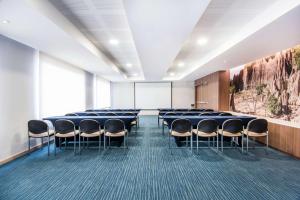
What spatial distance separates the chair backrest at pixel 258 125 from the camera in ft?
14.4

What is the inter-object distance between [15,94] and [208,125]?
15.9 feet

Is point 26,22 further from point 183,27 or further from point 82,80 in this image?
point 82,80

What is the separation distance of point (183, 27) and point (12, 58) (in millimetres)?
4034

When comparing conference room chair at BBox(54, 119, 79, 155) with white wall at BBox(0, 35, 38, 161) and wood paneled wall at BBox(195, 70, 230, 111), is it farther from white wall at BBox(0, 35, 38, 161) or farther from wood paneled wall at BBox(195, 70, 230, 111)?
wood paneled wall at BBox(195, 70, 230, 111)

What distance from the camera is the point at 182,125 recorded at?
448 cm

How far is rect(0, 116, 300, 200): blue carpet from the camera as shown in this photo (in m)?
2.57

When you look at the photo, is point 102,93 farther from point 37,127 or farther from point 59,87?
point 37,127

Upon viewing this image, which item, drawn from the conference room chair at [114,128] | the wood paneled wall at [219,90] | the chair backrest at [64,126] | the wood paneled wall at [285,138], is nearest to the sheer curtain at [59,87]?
the chair backrest at [64,126]

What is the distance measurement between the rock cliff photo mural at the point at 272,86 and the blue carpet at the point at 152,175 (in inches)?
50.1

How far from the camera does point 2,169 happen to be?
345cm

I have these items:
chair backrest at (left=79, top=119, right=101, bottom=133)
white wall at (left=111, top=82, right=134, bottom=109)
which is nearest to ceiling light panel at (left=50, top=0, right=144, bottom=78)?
chair backrest at (left=79, top=119, right=101, bottom=133)

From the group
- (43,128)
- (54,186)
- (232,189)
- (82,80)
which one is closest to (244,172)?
(232,189)

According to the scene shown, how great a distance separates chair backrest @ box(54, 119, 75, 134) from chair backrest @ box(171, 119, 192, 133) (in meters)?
2.60

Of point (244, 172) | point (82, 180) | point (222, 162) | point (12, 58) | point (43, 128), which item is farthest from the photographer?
point (43, 128)
